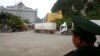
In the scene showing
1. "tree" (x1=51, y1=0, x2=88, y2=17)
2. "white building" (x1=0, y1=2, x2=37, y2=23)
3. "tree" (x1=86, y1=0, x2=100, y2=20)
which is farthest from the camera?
"white building" (x1=0, y1=2, x2=37, y2=23)

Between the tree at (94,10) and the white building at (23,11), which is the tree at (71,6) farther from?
the white building at (23,11)

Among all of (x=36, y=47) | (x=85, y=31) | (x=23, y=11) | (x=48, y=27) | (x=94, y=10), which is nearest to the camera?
(x=85, y=31)

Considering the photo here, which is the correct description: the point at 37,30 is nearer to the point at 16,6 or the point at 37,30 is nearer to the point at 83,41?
the point at 83,41

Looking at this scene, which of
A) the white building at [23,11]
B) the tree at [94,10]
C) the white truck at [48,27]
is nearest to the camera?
the white truck at [48,27]

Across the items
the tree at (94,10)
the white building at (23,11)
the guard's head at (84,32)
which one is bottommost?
the white building at (23,11)

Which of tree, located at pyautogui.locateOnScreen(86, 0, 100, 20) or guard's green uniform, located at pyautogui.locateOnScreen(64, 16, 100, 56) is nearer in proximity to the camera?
guard's green uniform, located at pyautogui.locateOnScreen(64, 16, 100, 56)

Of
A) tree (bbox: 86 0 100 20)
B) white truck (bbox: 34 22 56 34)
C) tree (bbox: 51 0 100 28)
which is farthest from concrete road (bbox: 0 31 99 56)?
tree (bbox: 51 0 100 28)

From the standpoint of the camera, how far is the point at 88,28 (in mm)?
2150

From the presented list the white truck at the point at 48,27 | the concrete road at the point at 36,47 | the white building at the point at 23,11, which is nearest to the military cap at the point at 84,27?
the concrete road at the point at 36,47

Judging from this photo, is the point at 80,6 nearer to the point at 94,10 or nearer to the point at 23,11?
the point at 94,10

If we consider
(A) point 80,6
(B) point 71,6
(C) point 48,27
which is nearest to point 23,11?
(B) point 71,6

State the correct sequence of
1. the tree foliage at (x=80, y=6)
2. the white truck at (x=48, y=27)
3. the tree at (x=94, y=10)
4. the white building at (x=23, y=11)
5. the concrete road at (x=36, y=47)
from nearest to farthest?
the concrete road at (x=36, y=47)
the white truck at (x=48, y=27)
the tree at (x=94, y=10)
the tree foliage at (x=80, y=6)
the white building at (x=23, y=11)

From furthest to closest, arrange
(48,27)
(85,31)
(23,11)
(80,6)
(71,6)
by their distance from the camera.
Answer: (23,11)
(71,6)
(80,6)
(48,27)
(85,31)

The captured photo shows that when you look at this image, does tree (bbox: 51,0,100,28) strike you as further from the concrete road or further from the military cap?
the military cap
